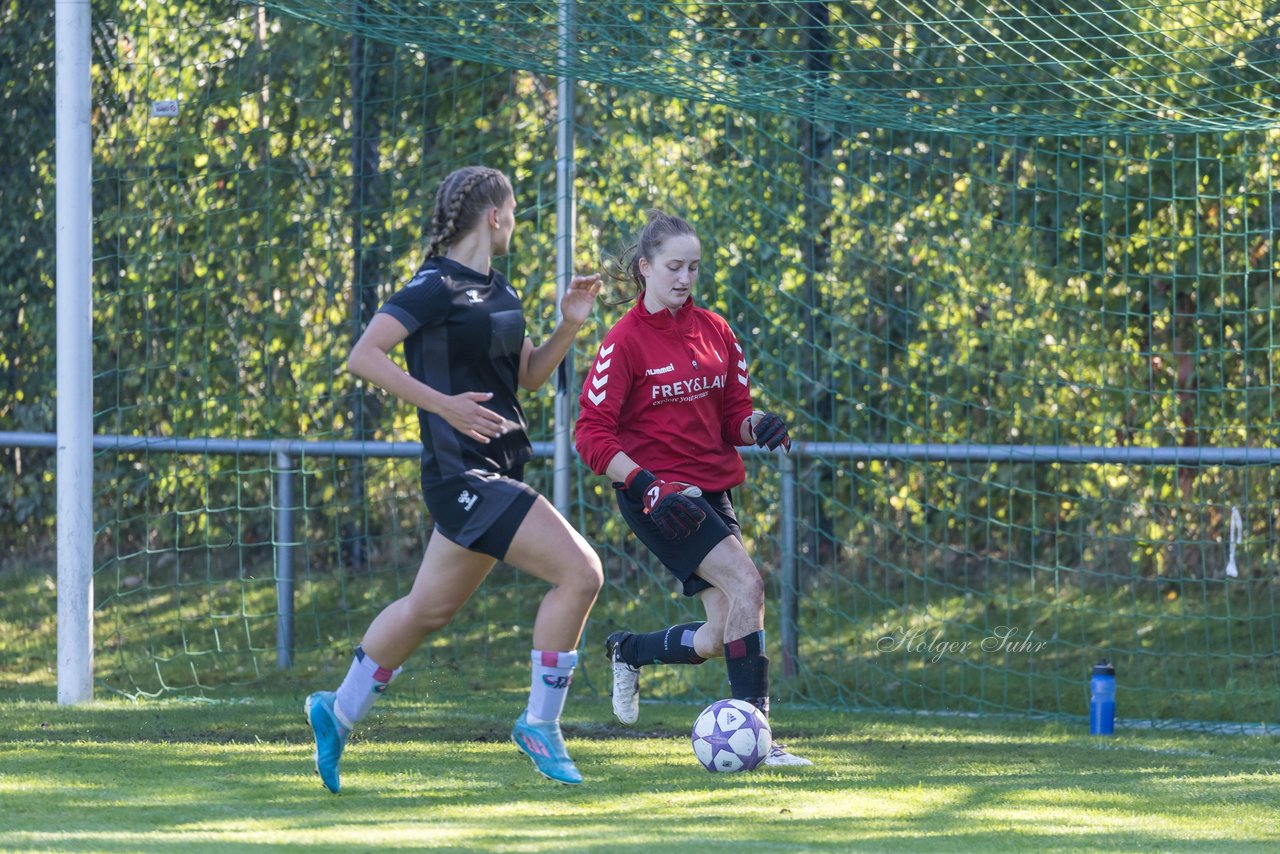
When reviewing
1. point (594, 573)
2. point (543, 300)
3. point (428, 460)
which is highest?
point (543, 300)

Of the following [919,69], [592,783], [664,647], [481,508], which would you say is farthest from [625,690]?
[919,69]

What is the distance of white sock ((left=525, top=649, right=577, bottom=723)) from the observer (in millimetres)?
4605

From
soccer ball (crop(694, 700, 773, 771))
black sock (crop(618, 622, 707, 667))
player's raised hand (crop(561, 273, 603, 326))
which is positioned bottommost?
soccer ball (crop(694, 700, 773, 771))

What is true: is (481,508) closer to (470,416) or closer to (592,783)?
(470,416)

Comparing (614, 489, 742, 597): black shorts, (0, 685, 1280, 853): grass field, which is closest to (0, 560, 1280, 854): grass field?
(0, 685, 1280, 853): grass field

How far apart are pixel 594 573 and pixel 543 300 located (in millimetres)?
3930

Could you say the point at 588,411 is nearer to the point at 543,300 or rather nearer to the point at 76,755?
the point at 76,755

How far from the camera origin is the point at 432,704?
6.83 meters

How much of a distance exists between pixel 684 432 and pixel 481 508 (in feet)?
3.34

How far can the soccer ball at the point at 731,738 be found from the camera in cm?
496

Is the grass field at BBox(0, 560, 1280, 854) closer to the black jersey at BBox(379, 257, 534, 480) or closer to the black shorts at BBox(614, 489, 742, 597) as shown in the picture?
the black shorts at BBox(614, 489, 742, 597)

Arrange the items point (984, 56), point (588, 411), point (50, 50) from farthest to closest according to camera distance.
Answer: point (50, 50) < point (984, 56) < point (588, 411)

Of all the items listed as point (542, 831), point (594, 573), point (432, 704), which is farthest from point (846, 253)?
point (542, 831)

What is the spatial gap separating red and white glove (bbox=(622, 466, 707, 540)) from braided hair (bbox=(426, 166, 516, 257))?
91cm
